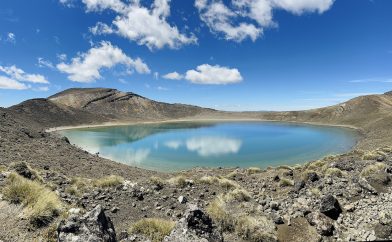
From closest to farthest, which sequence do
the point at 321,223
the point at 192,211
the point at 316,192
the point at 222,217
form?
the point at 192,211
the point at 321,223
the point at 222,217
the point at 316,192

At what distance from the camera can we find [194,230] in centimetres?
683

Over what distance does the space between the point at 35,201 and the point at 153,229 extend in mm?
2932

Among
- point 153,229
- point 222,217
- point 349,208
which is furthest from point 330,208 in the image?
point 153,229

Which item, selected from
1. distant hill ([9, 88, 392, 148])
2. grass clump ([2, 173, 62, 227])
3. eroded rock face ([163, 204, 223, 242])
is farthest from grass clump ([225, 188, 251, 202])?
distant hill ([9, 88, 392, 148])

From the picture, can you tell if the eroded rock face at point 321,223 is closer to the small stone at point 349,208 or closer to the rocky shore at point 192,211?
the rocky shore at point 192,211

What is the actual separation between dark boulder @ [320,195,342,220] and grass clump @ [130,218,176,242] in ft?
15.1

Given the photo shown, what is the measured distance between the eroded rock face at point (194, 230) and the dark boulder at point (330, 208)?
3.64 meters

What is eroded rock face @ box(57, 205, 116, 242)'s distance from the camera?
228 inches

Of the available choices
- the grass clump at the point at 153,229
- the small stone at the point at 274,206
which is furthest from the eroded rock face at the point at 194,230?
the small stone at the point at 274,206

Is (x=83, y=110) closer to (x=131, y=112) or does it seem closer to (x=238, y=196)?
(x=131, y=112)

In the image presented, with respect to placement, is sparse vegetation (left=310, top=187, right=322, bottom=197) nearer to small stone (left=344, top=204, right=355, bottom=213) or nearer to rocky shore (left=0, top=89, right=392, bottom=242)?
rocky shore (left=0, top=89, right=392, bottom=242)

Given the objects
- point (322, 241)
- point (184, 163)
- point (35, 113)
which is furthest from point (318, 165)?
point (35, 113)

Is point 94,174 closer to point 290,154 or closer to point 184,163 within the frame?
point 184,163

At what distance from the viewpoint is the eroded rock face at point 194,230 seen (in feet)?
21.8
